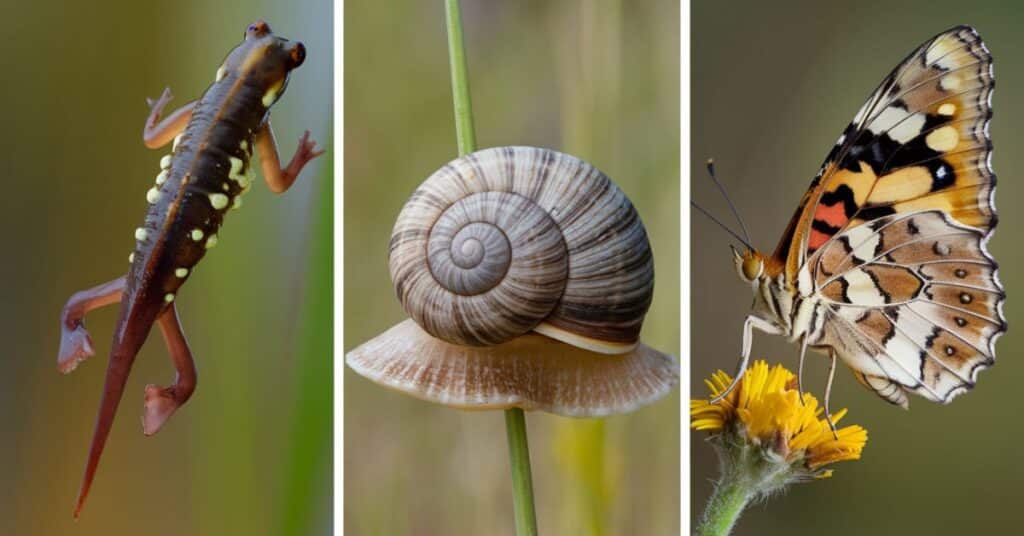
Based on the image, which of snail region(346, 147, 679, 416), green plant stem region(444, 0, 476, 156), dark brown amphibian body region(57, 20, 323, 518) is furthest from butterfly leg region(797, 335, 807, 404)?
dark brown amphibian body region(57, 20, 323, 518)

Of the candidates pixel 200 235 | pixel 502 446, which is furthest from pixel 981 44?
pixel 200 235

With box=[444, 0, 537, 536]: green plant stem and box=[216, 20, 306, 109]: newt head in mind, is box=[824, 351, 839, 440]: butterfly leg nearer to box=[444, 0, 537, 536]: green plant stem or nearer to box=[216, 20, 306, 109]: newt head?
box=[444, 0, 537, 536]: green plant stem

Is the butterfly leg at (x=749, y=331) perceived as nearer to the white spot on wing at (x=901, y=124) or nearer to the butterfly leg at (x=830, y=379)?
the butterfly leg at (x=830, y=379)

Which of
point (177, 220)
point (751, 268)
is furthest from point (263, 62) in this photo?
point (751, 268)

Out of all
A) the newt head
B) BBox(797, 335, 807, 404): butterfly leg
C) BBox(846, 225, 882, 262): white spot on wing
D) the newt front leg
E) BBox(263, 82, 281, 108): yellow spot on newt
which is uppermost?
the newt head

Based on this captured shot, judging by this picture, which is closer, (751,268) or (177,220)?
(177,220)

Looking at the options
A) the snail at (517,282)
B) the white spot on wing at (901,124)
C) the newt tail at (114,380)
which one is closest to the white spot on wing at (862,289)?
the white spot on wing at (901,124)

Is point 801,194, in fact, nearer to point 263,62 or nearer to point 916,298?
point 916,298
